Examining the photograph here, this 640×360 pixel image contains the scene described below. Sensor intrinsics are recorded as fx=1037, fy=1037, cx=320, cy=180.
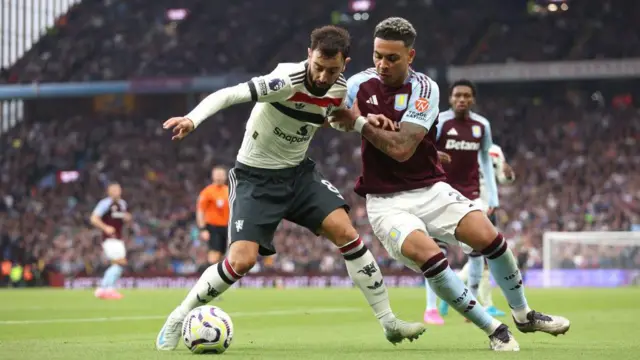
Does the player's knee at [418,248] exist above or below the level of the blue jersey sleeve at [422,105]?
below

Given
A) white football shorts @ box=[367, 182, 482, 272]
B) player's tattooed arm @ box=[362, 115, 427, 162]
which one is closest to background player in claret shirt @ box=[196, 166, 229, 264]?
white football shorts @ box=[367, 182, 482, 272]

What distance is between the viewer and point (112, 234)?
18984 millimetres

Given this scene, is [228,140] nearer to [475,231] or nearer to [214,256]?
[214,256]

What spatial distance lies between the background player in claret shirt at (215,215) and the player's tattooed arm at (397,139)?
11.4 m

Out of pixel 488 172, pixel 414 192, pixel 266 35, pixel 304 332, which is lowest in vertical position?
pixel 304 332

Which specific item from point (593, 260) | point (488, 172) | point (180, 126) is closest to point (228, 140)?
point (593, 260)

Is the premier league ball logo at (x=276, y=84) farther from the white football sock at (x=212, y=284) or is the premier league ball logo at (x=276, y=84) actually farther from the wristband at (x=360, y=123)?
the white football sock at (x=212, y=284)

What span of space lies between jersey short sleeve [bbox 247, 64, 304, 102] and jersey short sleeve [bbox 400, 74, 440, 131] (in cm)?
83

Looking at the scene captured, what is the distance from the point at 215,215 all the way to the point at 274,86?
11506mm

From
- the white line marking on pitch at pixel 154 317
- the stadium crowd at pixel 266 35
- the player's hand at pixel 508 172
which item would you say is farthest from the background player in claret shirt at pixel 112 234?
the stadium crowd at pixel 266 35

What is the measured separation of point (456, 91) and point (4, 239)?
78.4ft

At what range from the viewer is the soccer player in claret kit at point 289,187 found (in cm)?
713

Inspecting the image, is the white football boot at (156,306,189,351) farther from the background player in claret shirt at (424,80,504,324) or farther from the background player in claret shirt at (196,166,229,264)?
the background player in claret shirt at (196,166,229,264)

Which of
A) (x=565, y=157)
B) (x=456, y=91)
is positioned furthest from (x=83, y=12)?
(x=456, y=91)
